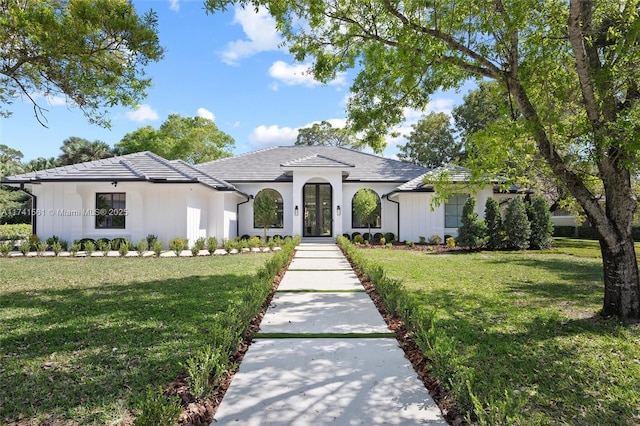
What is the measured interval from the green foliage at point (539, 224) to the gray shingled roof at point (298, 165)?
761cm

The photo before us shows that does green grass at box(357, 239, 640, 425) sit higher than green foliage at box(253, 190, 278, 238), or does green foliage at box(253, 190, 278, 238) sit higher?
green foliage at box(253, 190, 278, 238)

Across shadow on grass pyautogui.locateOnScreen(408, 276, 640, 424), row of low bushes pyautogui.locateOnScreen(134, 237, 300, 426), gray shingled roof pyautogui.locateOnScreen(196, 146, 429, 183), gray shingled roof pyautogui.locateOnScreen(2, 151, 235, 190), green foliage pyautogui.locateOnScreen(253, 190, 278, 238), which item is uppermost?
gray shingled roof pyautogui.locateOnScreen(196, 146, 429, 183)

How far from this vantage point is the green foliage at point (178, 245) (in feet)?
48.6

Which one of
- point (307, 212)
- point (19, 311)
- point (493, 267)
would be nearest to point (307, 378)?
point (19, 311)

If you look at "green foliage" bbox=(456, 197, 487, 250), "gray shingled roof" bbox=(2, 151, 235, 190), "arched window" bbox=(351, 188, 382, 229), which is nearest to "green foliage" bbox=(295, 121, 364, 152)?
"arched window" bbox=(351, 188, 382, 229)

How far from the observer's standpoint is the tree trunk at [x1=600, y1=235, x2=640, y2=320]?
572cm

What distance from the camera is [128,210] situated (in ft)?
56.0

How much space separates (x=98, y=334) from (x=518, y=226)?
16.6 meters

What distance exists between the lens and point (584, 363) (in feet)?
14.2

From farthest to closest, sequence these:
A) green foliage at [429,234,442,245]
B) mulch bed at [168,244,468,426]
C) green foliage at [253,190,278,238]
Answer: green foliage at [253,190,278,238], green foliage at [429,234,442,245], mulch bed at [168,244,468,426]

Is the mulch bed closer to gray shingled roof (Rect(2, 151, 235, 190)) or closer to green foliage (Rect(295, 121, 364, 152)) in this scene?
gray shingled roof (Rect(2, 151, 235, 190))

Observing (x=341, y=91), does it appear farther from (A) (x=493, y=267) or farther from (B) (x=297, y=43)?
(A) (x=493, y=267)

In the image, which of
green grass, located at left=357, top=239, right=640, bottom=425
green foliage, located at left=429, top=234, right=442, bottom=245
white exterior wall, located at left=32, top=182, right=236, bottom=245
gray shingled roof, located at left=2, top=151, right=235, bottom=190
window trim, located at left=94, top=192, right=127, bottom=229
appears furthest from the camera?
green foliage, located at left=429, top=234, right=442, bottom=245

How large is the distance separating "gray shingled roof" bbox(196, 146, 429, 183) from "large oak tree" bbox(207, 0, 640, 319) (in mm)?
13885
